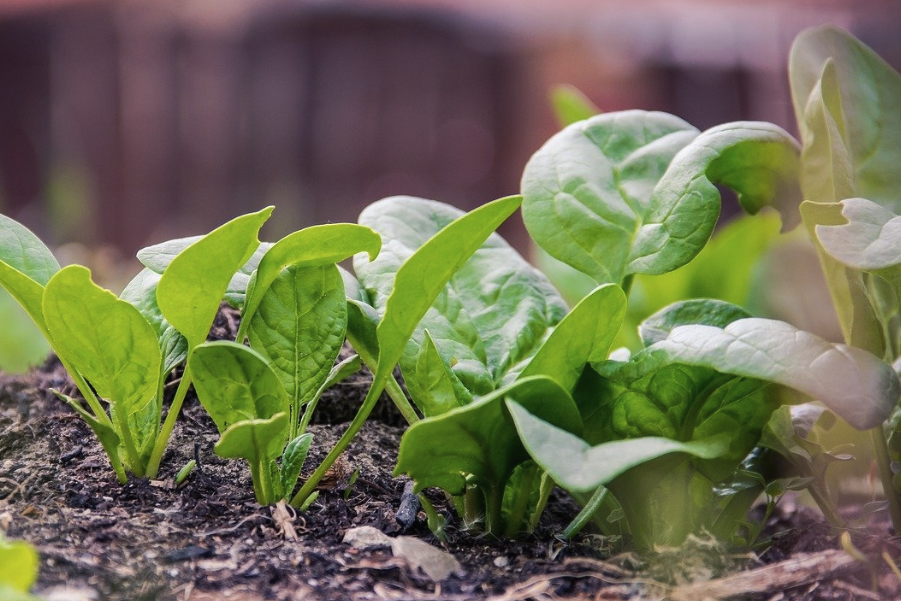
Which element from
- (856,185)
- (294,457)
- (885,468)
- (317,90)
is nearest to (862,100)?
(856,185)

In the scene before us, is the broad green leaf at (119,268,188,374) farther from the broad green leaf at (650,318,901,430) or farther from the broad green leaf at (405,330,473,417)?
the broad green leaf at (650,318,901,430)

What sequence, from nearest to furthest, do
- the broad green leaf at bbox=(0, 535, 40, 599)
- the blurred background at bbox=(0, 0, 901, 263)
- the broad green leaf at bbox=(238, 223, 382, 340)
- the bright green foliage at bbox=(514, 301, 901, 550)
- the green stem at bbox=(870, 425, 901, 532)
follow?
the broad green leaf at bbox=(0, 535, 40, 599) < the bright green foliage at bbox=(514, 301, 901, 550) < the broad green leaf at bbox=(238, 223, 382, 340) < the green stem at bbox=(870, 425, 901, 532) < the blurred background at bbox=(0, 0, 901, 263)

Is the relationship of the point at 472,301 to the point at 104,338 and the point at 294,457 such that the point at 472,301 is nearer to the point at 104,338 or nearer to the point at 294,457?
the point at 294,457

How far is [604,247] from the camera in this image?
98 centimetres

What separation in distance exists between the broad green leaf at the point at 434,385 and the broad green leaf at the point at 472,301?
23 millimetres

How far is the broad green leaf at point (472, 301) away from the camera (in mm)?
913

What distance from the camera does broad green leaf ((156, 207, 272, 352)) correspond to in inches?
29.9

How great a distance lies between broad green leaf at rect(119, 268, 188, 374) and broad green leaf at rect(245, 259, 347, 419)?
0.26ft

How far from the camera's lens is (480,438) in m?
0.76

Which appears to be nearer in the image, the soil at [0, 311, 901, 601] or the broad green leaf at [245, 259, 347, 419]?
the soil at [0, 311, 901, 601]

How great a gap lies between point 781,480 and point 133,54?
4.76 m

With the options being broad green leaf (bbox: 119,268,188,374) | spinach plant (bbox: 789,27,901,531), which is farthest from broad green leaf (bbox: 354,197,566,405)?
spinach plant (bbox: 789,27,901,531)

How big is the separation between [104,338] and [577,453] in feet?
1.47

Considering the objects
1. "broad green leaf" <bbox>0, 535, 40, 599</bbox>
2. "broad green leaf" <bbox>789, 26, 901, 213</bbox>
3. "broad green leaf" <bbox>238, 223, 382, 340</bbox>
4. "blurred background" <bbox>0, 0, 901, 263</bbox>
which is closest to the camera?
"broad green leaf" <bbox>0, 535, 40, 599</bbox>
